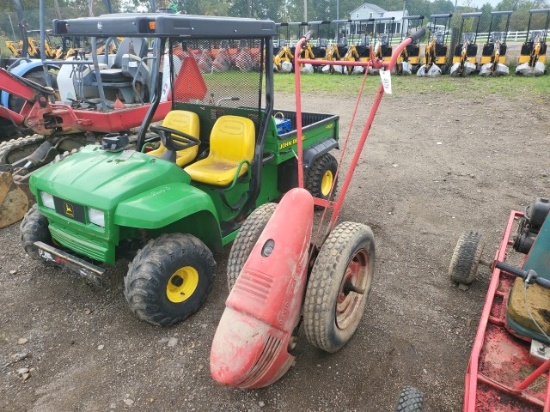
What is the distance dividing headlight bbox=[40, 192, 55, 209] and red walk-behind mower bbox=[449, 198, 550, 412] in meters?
2.92

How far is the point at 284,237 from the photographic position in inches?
87.0

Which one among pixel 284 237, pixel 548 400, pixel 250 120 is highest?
pixel 250 120

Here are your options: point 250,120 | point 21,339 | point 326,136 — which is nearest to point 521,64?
point 326,136

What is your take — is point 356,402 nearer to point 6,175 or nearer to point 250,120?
point 250,120

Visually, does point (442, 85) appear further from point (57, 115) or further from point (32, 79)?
point (57, 115)

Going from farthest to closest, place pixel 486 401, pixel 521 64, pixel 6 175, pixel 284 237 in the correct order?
pixel 521 64 → pixel 6 175 → pixel 284 237 → pixel 486 401

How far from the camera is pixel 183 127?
382 centimetres

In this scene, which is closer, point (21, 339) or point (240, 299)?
point (240, 299)

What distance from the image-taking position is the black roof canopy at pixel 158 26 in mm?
2449

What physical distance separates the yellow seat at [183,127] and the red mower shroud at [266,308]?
1861mm

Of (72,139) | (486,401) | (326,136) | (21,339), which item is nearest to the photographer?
(486,401)

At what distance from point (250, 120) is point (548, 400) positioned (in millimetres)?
2831

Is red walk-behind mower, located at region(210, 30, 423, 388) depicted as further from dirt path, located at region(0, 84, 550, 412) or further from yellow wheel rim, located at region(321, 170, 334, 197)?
yellow wheel rim, located at region(321, 170, 334, 197)

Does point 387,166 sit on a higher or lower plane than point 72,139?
lower
